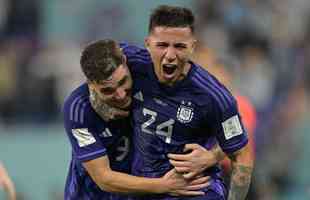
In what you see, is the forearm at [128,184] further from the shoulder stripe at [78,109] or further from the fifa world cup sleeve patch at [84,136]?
the shoulder stripe at [78,109]

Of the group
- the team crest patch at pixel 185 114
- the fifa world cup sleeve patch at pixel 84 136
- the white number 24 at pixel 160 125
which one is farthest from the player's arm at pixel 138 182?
the team crest patch at pixel 185 114

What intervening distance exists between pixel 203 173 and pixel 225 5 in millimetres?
6506

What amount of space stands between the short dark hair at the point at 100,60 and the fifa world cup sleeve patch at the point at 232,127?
72cm

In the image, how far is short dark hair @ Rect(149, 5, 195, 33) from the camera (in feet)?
23.8

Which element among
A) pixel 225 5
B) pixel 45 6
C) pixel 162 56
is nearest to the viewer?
pixel 162 56

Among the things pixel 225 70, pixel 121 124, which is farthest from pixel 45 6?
pixel 121 124

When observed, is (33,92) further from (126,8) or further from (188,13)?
(188,13)

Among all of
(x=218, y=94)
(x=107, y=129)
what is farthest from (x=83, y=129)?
(x=218, y=94)

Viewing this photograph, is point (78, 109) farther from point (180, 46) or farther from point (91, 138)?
point (180, 46)

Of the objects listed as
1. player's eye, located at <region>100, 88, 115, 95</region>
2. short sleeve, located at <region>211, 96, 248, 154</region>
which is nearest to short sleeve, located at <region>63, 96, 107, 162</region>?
player's eye, located at <region>100, 88, 115, 95</region>

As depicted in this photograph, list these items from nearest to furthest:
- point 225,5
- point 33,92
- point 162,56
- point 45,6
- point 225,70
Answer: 1. point 162,56
2. point 225,70
3. point 33,92
4. point 225,5
5. point 45,6

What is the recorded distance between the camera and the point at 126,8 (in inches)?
590

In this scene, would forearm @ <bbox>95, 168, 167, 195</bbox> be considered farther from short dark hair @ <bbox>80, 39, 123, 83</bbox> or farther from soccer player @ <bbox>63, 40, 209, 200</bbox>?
short dark hair @ <bbox>80, 39, 123, 83</bbox>

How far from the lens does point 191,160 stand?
7.40m
